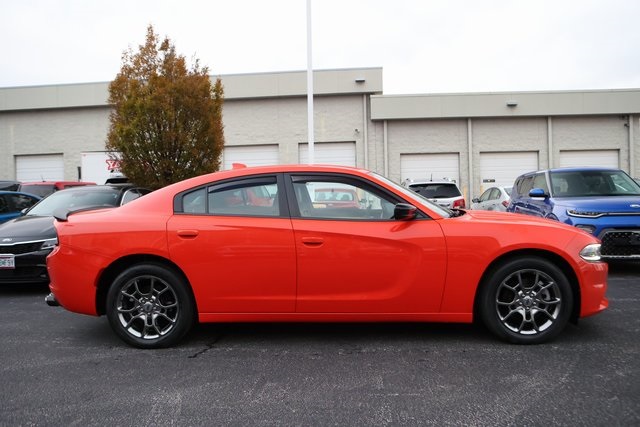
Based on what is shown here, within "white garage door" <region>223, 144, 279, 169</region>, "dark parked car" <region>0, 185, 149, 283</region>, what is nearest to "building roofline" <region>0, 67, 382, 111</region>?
"white garage door" <region>223, 144, 279, 169</region>

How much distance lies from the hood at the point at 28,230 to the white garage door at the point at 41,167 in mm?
20191

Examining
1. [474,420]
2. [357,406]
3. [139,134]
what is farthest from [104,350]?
[139,134]

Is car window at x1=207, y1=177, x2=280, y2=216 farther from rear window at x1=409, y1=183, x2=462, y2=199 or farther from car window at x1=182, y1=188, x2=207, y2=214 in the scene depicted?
rear window at x1=409, y1=183, x2=462, y2=199

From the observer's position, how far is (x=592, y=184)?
316 inches

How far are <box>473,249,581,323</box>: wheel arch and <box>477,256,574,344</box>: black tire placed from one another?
3 cm

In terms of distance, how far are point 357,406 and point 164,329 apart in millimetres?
1929

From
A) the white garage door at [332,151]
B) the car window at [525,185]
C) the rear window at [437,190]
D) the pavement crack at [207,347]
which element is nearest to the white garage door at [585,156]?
the white garage door at [332,151]

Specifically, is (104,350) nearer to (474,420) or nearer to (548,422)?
(474,420)

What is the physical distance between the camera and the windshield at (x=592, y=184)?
7.79 metres

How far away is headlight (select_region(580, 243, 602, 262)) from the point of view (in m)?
3.93

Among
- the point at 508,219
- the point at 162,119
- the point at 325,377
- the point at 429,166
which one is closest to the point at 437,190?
the point at 162,119

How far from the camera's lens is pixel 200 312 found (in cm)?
403

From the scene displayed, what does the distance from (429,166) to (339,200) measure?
64.0 feet

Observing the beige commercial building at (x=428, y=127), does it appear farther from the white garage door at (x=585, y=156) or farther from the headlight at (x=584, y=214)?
the headlight at (x=584, y=214)
